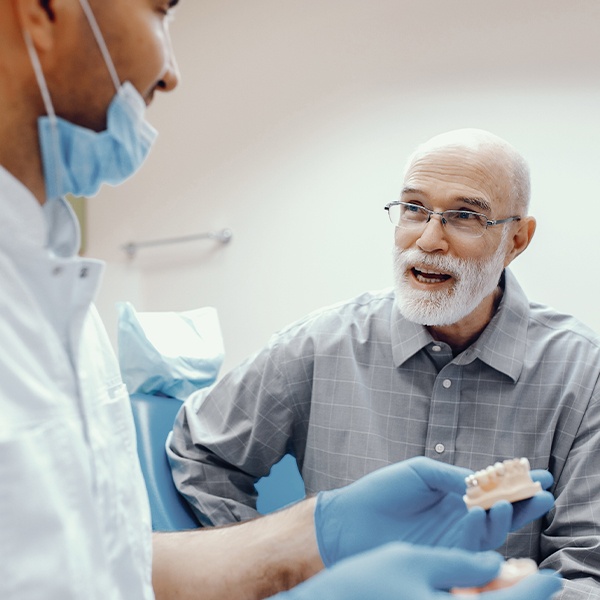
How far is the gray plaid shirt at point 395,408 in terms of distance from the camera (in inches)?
54.7

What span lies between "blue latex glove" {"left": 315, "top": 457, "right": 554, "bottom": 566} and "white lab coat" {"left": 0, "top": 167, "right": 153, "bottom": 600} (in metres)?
0.28

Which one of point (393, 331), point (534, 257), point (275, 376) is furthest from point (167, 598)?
point (534, 257)

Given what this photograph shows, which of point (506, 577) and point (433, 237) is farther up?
point (433, 237)

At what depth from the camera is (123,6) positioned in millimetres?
694

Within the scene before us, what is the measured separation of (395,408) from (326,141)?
5.20ft

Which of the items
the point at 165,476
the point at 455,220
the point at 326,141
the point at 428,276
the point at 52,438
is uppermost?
the point at 326,141

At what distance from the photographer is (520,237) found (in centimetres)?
168

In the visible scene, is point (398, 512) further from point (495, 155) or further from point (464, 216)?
point (495, 155)

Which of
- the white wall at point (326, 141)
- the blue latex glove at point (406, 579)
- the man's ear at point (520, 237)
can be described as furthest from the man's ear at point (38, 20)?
the white wall at point (326, 141)

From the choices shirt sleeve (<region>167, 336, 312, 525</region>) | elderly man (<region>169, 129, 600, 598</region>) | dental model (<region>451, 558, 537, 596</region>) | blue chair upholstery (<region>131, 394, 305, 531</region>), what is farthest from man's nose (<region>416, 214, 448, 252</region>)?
dental model (<region>451, 558, 537, 596</region>)

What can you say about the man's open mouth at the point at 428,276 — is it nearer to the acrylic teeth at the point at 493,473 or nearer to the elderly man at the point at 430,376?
the elderly man at the point at 430,376

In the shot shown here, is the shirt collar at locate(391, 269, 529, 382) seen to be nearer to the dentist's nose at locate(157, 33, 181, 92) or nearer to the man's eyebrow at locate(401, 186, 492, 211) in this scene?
the man's eyebrow at locate(401, 186, 492, 211)

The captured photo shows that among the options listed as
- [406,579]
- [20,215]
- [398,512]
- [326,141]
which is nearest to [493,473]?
[398,512]

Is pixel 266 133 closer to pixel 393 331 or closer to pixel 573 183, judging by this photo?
pixel 573 183
